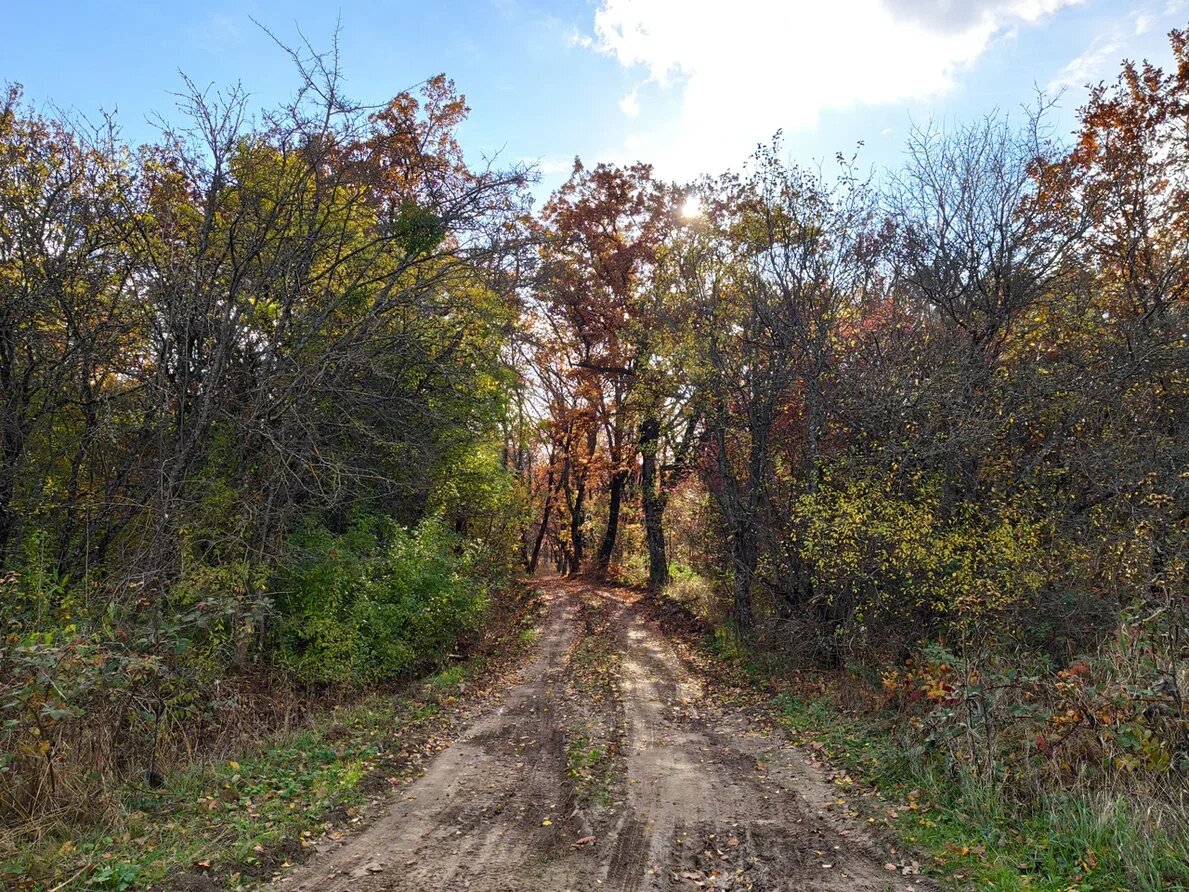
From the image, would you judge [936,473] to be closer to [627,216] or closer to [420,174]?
[420,174]

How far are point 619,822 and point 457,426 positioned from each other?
350 inches

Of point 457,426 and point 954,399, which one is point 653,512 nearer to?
point 457,426

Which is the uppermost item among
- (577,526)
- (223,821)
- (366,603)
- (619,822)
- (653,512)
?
(577,526)

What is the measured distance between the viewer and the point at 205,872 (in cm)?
451

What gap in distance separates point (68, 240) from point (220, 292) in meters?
1.89

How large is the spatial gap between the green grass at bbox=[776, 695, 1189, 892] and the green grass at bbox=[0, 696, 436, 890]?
15.6 feet

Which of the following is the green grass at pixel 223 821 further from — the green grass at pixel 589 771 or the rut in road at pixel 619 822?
the green grass at pixel 589 771

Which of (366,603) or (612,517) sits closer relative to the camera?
(366,603)

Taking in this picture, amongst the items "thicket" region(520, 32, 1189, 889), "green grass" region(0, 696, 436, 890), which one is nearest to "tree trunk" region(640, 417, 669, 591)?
"thicket" region(520, 32, 1189, 889)

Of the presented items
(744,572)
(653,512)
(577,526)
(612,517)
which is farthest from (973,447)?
(577,526)

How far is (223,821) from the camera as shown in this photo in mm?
5305

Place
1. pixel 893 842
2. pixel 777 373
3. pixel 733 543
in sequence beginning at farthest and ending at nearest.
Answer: pixel 733 543 → pixel 777 373 → pixel 893 842

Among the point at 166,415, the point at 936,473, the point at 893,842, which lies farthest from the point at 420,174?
the point at 893,842

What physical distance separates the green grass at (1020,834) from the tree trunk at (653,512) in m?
14.5
